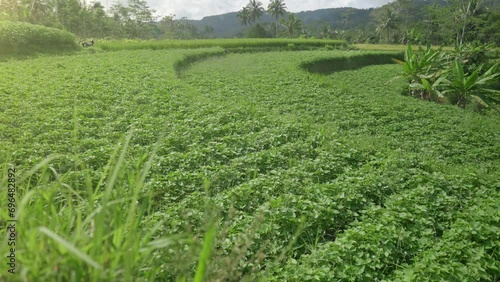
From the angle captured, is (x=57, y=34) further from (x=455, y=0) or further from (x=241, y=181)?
(x=455, y=0)

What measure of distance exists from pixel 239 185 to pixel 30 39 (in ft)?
73.8

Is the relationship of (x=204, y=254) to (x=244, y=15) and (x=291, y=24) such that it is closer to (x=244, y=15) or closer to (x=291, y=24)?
(x=291, y=24)

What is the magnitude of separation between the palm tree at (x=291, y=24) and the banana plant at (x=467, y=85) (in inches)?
2153

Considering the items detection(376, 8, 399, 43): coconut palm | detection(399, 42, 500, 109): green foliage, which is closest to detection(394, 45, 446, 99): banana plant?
detection(399, 42, 500, 109): green foliage

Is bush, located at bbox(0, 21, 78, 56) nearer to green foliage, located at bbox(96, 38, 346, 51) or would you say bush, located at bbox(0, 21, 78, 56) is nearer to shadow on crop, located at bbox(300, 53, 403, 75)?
green foliage, located at bbox(96, 38, 346, 51)

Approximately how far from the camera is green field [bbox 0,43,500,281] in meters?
1.80

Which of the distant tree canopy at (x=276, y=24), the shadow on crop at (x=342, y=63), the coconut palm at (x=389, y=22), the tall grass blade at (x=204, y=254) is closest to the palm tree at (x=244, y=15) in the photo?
the distant tree canopy at (x=276, y=24)

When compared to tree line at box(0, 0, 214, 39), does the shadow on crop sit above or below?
below

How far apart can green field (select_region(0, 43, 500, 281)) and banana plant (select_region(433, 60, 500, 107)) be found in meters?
1.41

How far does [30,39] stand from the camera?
70.5 feet

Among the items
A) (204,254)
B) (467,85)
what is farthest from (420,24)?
(204,254)

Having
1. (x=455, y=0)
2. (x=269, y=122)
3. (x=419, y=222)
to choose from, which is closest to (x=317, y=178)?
(x=419, y=222)

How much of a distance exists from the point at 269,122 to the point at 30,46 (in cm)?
1980

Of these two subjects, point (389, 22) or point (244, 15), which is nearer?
point (389, 22)
